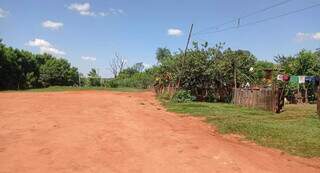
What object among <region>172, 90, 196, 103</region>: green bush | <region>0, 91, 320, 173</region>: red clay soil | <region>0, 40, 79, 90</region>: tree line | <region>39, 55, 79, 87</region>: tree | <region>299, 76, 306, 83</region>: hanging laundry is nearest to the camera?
<region>0, 91, 320, 173</region>: red clay soil

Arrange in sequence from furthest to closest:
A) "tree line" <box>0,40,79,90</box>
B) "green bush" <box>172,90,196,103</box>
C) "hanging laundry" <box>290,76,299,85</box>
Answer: "tree line" <box>0,40,79,90</box> → "hanging laundry" <box>290,76,299,85</box> → "green bush" <box>172,90,196,103</box>

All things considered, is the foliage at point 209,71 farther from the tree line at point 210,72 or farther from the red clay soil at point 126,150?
the red clay soil at point 126,150

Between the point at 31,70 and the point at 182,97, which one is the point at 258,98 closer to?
the point at 182,97

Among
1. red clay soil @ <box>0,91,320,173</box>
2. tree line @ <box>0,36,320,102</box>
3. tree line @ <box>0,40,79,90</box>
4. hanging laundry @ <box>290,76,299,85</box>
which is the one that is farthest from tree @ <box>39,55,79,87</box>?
red clay soil @ <box>0,91,320,173</box>

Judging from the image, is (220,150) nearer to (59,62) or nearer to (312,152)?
(312,152)

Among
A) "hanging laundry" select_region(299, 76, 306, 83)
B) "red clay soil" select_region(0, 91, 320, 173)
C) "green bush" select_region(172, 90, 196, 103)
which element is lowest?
"red clay soil" select_region(0, 91, 320, 173)

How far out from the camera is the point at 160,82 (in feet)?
98.5

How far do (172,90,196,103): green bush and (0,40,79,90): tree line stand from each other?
20.9 meters

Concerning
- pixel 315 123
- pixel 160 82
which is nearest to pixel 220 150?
pixel 315 123

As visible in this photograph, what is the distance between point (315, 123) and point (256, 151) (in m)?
5.75

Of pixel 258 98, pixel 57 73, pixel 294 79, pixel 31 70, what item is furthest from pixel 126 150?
pixel 57 73

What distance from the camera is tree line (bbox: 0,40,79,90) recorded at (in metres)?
39.7

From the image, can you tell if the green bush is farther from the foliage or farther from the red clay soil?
the red clay soil

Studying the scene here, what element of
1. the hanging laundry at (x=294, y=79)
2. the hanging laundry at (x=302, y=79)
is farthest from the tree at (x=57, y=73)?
the hanging laundry at (x=302, y=79)
